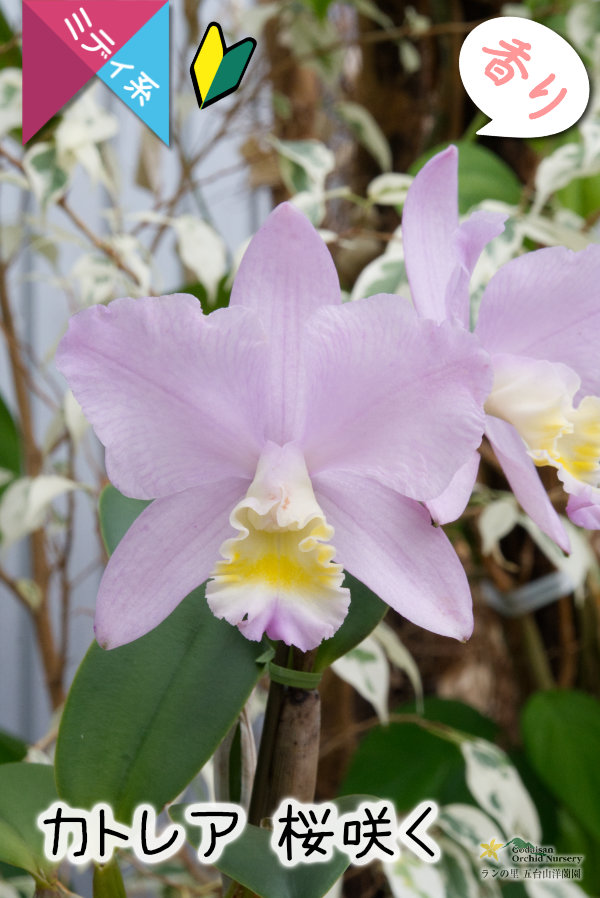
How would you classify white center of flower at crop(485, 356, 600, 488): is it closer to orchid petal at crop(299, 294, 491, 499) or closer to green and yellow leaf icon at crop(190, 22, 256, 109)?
orchid petal at crop(299, 294, 491, 499)

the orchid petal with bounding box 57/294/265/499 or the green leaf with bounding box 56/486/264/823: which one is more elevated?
the orchid petal with bounding box 57/294/265/499

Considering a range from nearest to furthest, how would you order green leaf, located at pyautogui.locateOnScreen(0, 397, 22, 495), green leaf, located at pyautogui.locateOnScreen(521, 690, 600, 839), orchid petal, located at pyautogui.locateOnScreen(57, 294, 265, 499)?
1. orchid petal, located at pyautogui.locateOnScreen(57, 294, 265, 499)
2. green leaf, located at pyautogui.locateOnScreen(521, 690, 600, 839)
3. green leaf, located at pyautogui.locateOnScreen(0, 397, 22, 495)

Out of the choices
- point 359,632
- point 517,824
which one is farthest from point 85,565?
point 359,632

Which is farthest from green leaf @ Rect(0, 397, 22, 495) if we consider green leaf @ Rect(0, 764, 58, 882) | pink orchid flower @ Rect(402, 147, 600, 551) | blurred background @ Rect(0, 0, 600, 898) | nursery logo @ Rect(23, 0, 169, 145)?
pink orchid flower @ Rect(402, 147, 600, 551)

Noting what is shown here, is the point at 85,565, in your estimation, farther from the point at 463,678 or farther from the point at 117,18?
the point at 117,18

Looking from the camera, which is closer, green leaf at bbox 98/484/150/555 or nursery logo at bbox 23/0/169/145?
green leaf at bbox 98/484/150/555

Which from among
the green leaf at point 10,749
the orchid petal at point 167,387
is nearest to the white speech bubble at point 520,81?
the orchid petal at point 167,387

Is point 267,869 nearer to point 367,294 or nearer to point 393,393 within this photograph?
point 393,393
